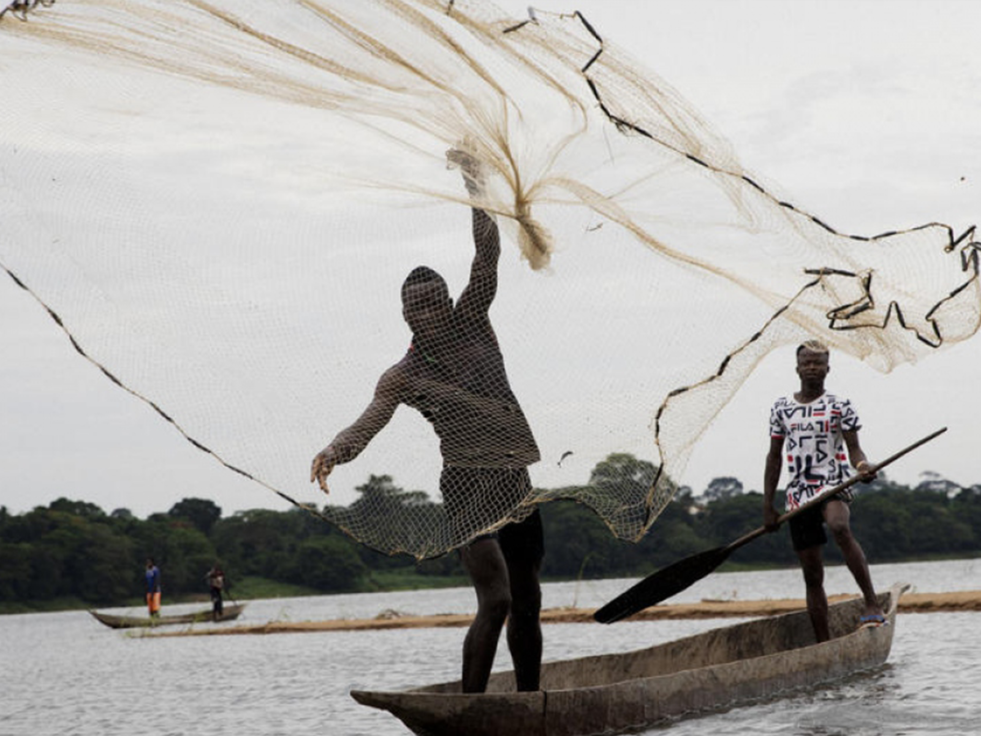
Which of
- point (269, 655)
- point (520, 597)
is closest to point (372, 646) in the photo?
point (269, 655)

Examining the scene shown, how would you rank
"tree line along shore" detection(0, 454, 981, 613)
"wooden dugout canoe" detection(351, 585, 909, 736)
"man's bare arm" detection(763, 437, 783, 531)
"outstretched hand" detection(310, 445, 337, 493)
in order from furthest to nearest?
"tree line along shore" detection(0, 454, 981, 613), "man's bare arm" detection(763, 437, 783, 531), "wooden dugout canoe" detection(351, 585, 909, 736), "outstretched hand" detection(310, 445, 337, 493)

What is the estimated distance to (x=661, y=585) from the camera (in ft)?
26.1

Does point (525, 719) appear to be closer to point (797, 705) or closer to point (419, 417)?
point (419, 417)

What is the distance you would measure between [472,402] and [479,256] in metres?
0.64

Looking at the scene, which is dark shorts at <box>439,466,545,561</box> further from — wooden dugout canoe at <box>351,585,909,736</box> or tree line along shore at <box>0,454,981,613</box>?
tree line along shore at <box>0,454,981,613</box>

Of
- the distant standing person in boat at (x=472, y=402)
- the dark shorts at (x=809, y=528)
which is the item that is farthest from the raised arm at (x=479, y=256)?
the dark shorts at (x=809, y=528)

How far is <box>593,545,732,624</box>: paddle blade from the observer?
7.74m

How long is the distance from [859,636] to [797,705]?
121 cm

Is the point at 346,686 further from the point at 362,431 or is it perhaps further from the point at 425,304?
the point at 425,304

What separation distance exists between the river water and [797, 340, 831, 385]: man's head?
1.80 meters

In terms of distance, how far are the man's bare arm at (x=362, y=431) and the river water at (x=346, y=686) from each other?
2.10 metres

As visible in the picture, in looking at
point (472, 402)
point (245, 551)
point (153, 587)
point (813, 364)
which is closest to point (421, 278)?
point (472, 402)

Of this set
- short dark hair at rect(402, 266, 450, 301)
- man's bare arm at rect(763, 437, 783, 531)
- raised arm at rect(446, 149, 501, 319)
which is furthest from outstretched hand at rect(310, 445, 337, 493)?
man's bare arm at rect(763, 437, 783, 531)

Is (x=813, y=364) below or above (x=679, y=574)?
above
